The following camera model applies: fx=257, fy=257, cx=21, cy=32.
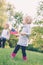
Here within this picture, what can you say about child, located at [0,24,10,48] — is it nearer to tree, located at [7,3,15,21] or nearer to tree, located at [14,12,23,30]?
tree, located at [7,3,15,21]

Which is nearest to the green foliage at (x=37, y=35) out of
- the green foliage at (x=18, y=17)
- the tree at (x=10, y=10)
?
the tree at (x=10, y=10)

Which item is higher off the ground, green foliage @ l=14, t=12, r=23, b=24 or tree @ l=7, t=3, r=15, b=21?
tree @ l=7, t=3, r=15, b=21

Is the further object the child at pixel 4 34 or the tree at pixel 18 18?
the tree at pixel 18 18

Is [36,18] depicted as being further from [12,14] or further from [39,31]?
[12,14]

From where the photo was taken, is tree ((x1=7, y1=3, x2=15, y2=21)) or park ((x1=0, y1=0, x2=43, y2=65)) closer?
park ((x1=0, y1=0, x2=43, y2=65))

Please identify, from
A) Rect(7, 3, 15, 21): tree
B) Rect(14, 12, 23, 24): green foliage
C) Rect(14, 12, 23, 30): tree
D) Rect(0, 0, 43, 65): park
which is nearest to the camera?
Rect(0, 0, 43, 65): park

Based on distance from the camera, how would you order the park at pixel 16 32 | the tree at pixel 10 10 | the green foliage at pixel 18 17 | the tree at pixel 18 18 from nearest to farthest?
the park at pixel 16 32 → the tree at pixel 10 10 → the tree at pixel 18 18 → the green foliage at pixel 18 17

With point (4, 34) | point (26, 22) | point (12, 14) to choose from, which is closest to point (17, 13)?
point (12, 14)

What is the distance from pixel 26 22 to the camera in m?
4.12

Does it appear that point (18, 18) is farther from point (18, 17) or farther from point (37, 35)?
point (37, 35)

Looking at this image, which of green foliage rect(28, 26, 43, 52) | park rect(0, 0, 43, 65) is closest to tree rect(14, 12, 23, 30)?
park rect(0, 0, 43, 65)

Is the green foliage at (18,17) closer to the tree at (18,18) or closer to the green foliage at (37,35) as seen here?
the tree at (18,18)

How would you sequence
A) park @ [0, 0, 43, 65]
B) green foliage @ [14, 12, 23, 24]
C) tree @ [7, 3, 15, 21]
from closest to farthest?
park @ [0, 0, 43, 65]
tree @ [7, 3, 15, 21]
green foliage @ [14, 12, 23, 24]

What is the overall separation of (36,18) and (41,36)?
0.47 m
